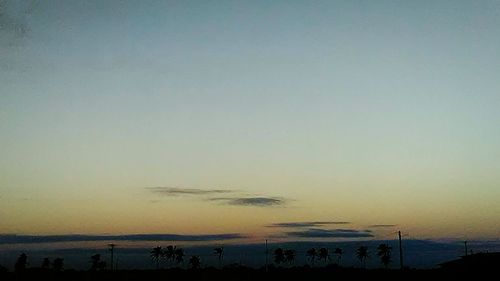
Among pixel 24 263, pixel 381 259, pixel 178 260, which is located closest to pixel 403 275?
pixel 24 263

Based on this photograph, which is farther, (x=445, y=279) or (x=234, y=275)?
(x=234, y=275)

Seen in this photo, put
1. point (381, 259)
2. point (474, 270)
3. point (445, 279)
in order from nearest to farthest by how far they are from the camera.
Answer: point (474, 270) < point (445, 279) < point (381, 259)

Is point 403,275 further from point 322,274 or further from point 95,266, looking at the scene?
point 95,266

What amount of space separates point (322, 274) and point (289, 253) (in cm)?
9714

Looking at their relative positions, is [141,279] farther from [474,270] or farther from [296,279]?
[474,270]

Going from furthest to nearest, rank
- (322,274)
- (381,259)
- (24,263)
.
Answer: (381,259) < (24,263) < (322,274)

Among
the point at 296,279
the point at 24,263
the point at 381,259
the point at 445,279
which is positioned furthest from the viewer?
the point at 381,259

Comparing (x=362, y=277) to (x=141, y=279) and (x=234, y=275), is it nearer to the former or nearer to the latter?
(x=234, y=275)

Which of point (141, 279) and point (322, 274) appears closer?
point (141, 279)

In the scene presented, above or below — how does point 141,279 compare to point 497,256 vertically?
below

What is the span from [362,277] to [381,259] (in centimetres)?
9943

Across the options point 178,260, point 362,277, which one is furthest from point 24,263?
point 362,277

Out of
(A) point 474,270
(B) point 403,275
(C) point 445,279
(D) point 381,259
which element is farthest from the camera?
(D) point 381,259

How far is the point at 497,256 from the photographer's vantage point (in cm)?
Answer: 5144
